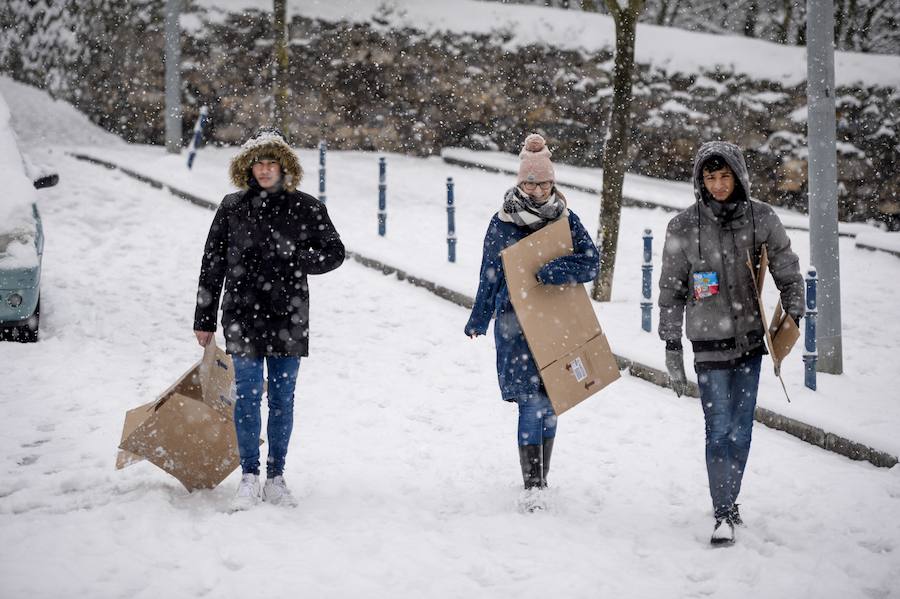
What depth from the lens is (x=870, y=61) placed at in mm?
17328

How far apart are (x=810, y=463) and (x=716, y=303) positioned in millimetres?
1972

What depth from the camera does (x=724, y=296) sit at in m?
4.47

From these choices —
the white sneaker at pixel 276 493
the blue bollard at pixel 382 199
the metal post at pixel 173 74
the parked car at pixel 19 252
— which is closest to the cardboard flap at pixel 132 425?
the white sneaker at pixel 276 493

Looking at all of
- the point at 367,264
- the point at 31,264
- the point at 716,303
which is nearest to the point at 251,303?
the point at 716,303

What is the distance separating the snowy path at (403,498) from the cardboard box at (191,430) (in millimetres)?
172

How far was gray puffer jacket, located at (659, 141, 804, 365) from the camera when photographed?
174 inches

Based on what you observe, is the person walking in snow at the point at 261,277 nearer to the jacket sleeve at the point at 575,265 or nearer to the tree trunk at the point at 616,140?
the jacket sleeve at the point at 575,265

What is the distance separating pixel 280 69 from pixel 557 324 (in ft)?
46.0

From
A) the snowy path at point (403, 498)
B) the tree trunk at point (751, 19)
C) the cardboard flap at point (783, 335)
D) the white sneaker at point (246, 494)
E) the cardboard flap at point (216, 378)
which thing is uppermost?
the tree trunk at point (751, 19)

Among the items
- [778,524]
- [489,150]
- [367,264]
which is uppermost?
[489,150]

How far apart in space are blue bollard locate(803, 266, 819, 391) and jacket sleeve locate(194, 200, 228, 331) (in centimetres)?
472

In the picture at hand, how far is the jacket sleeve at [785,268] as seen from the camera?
4395 millimetres

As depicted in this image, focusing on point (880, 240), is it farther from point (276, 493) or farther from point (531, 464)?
point (276, 493)

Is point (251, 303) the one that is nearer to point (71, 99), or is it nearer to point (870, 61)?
point (870, 61)
